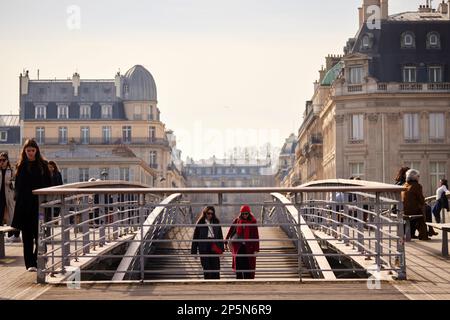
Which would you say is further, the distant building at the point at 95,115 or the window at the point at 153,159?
the window at the point at 153,159

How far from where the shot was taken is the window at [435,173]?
66250 millimetres

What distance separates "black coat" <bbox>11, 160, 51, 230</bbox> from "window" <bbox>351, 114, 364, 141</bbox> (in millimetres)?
55039

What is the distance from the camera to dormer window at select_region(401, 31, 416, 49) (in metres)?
69.3

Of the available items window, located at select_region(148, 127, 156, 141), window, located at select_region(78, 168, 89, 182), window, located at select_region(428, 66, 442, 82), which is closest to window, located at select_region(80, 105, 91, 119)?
window, located at select_region(148, 127, 156, 141)

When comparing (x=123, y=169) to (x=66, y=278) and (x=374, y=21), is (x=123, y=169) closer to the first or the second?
(x=374, y=21)

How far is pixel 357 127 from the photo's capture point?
68.1 metres

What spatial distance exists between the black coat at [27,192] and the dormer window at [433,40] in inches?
2289

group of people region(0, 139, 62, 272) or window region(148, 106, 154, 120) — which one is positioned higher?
window region(148, 106, 154, 120)

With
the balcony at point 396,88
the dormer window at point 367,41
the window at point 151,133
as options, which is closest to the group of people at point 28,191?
the balcony at point 396,88

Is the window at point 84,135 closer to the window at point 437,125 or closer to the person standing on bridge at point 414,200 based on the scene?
the window at point 437,125

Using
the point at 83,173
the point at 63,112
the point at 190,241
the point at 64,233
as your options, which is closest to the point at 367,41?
the point at 83,173

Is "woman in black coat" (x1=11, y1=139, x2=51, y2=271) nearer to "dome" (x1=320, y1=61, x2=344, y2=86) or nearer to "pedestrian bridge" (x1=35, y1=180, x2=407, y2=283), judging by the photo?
"pedestrian bridge" (x1=35, y1=180, x2=407, y2=283)

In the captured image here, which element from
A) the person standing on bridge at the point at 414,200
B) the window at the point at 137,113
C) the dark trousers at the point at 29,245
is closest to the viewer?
the dark trousers at the point at 29,245

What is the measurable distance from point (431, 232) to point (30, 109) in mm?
95806
